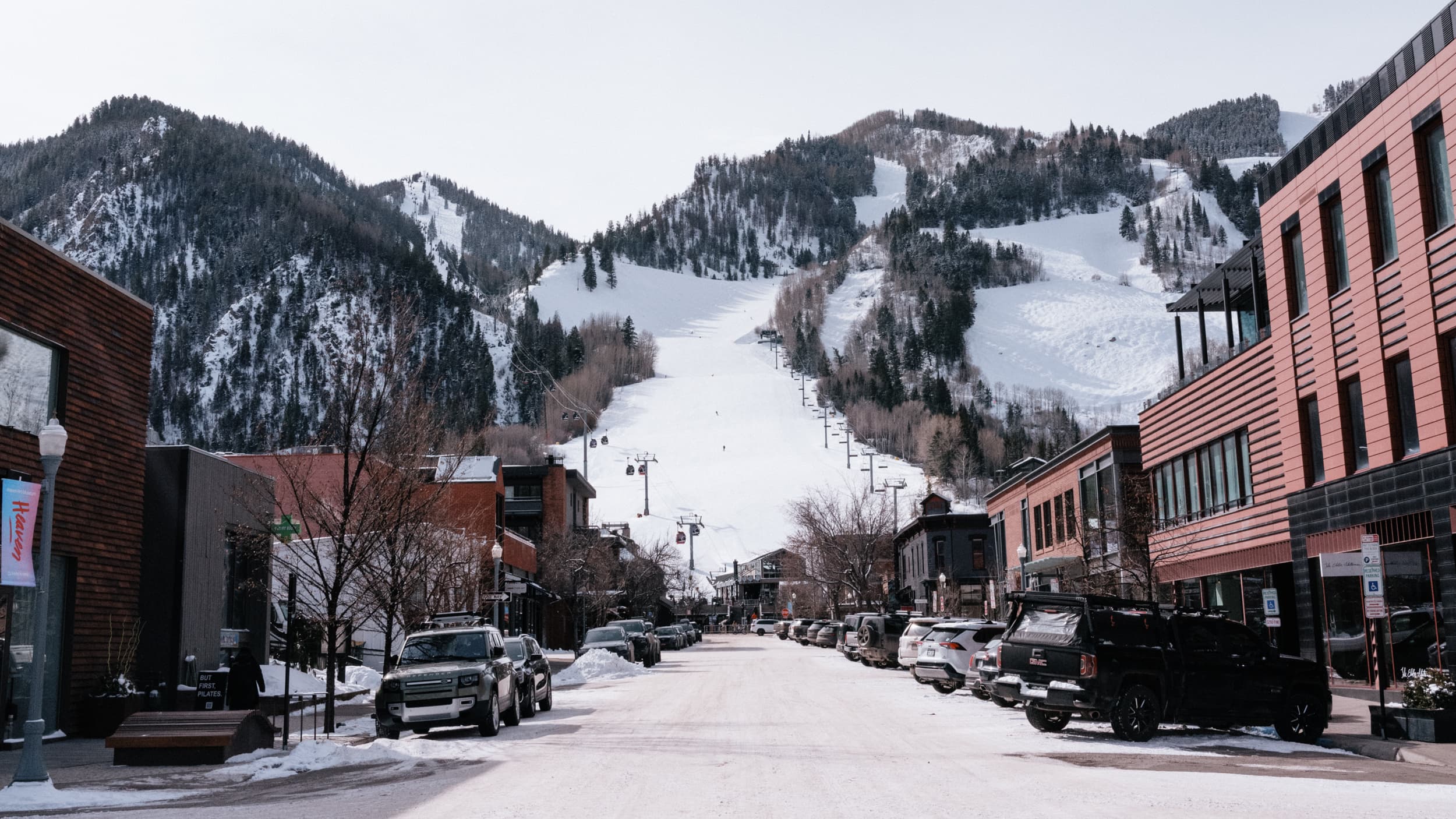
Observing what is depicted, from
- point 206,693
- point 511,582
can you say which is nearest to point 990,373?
point 511,582

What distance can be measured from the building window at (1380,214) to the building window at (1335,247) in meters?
1.15

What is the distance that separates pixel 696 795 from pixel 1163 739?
845 cm

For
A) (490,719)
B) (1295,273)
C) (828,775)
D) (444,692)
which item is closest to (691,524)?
(1295,273)

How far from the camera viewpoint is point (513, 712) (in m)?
20.6

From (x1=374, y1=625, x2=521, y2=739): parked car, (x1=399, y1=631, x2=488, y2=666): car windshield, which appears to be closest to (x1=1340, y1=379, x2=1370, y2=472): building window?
(x1=374, y1=625, x2=521, y2=739): parked car

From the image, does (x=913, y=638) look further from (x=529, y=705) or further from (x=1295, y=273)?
(x=529, y=705)

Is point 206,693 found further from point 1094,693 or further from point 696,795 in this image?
point 1094,693

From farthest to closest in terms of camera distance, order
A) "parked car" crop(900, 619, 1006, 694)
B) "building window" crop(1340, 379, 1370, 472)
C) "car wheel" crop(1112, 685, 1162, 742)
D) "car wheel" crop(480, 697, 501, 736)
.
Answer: "parked car" crop(900, 619, 1006, 694), "building window" crop(1340, 379, 1370, 472), "car wheel" crop(480, 697, 501, 736), "car wheel" crop(1112, 685, 1162, 742)

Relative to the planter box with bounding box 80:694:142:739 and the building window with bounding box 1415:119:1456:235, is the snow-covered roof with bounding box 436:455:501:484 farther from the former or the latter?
the building window with bounding box 1415:119:1456:235

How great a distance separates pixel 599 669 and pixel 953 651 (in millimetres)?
15951

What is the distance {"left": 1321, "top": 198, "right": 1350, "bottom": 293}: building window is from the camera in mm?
23734

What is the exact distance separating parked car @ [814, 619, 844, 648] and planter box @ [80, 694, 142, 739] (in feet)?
141

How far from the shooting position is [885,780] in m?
12.2

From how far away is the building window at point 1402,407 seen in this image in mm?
20984
